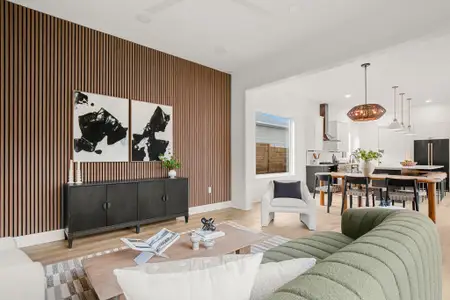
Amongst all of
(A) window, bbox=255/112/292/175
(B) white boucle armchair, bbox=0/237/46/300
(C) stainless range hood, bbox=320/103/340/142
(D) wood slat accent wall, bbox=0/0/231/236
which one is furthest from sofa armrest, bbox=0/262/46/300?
(C) stainless range hood, bbox=320/103/340/142

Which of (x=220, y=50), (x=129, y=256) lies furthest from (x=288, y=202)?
(x=220, y=50)

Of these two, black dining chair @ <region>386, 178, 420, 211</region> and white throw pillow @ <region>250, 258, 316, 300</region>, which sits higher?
white throw pillow @ <region>250, 258, 316, 300</region>

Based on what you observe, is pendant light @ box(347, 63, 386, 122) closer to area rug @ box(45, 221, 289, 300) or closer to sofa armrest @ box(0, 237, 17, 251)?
area rug @ box(45, 221, 289, 300)

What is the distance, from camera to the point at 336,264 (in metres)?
0.83

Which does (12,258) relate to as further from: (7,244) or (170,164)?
(170,164)

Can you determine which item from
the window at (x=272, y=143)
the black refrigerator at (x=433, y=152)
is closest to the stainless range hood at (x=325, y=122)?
the window at (x=272, y=143)

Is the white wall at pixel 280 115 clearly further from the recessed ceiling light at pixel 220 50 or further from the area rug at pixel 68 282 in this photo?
the area rug at pixel 68 282

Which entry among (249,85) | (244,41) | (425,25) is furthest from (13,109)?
(425,25)

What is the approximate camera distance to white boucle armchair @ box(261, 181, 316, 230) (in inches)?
158

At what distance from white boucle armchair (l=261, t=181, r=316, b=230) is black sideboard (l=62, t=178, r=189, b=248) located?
4.49 feet

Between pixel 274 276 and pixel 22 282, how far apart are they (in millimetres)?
1848

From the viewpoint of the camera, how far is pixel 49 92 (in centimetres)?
350

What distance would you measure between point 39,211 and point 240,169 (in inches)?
141

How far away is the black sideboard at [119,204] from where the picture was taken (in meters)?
3.35
